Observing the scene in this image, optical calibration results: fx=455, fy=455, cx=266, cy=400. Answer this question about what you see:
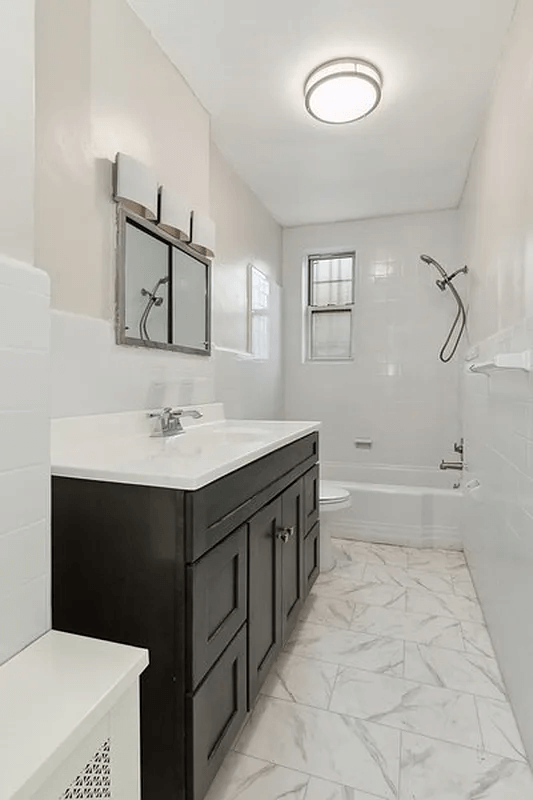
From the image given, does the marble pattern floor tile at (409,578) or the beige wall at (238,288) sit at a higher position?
the beige wall at (238,288)

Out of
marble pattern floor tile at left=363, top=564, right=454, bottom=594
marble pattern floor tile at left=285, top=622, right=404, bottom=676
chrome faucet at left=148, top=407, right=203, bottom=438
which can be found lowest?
marble pattern floor tile at left=285, top=622, right=404, bottom=676

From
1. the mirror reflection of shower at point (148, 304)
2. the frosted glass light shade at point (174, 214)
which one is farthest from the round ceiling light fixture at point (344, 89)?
the mirror reflection of shower at point (148, 304)

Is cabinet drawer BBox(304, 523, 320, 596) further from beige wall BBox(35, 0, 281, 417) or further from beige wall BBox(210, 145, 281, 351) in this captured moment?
beige wall BBox(210, 145, 281, 351)

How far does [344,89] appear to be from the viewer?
1913mm

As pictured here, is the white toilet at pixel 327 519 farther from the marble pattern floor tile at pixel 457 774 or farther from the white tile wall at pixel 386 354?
the marble pattern floor tile at pixel 457 774

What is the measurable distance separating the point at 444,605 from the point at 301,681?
93 centimetres

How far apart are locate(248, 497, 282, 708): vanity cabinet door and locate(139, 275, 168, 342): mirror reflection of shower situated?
30.7 inches

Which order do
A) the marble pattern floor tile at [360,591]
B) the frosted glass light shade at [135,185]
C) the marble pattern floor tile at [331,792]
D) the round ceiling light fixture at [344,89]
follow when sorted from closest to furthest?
the marble pattern floor tile at [331,792]
the frosted glass light shade at [135,185]
the round ceiling light fixture at [344,89]
the marble pattern floor tile at [360,591]

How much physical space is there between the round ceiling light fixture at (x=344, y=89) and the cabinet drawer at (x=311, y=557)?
6.31 ft

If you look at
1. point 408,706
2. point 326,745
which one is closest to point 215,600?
point 326,745

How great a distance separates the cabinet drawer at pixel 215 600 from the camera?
101 centimetres

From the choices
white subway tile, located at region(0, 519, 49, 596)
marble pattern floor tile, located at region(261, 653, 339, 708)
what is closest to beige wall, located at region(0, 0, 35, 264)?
white subway tile, located at region(0, 519, 49, 596)

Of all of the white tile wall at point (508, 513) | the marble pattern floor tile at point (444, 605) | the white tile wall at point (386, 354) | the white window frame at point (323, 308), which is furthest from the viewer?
the white window frame at point (323, 308)

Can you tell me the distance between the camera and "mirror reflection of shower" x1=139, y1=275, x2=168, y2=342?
170cm
